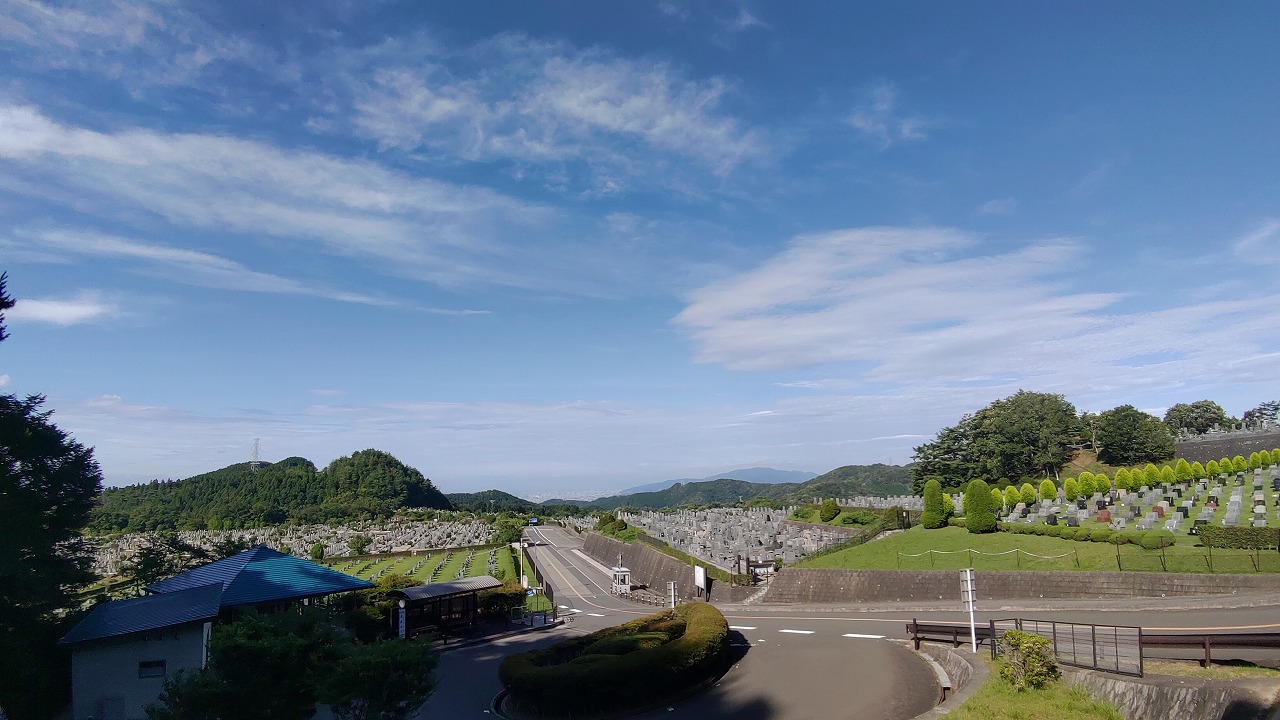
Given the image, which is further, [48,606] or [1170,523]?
[1170,523]

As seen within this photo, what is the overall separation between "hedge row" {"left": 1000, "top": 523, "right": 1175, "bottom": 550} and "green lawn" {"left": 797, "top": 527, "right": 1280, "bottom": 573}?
9.4 inches

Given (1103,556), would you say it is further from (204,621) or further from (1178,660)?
(204,621)

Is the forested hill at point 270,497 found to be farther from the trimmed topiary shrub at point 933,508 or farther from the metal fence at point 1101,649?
the metal fence at point 1101,649

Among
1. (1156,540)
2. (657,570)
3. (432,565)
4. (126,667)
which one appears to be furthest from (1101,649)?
(432,565)

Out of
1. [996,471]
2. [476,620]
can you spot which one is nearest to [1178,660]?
[476,620]

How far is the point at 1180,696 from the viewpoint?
9172 millimetres

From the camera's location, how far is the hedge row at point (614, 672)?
14688mm

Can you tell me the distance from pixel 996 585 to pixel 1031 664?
1313 centimetres

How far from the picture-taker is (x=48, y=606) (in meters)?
16.8

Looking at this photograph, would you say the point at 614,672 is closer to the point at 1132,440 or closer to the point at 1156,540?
the point at 1156,540

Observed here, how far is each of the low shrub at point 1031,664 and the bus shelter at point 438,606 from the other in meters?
19.0

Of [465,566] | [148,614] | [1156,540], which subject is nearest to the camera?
[148,614]

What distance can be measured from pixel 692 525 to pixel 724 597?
1887 cm

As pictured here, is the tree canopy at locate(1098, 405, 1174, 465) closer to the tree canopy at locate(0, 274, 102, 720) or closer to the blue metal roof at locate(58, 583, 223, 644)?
the blue metal roof at locate(58, 583, 223, 644)
